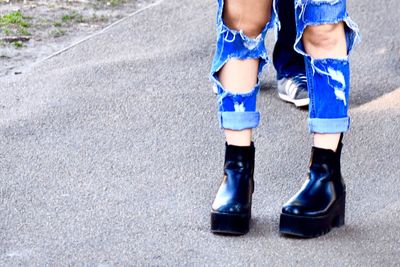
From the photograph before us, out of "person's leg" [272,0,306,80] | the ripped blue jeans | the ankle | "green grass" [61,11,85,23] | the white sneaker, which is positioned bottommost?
"green grass" [61,11,85,23]

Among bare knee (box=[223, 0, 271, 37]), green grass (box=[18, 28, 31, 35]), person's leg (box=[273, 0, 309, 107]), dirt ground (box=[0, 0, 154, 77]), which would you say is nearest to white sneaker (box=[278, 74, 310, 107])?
person's leg (box=[273, 0, 309, 107])

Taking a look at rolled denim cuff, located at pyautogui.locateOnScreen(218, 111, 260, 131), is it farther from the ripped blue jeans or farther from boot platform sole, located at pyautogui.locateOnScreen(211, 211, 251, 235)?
boot platform sole, located at pyautogui.locateOnScreen(211, 211, 251, 235)

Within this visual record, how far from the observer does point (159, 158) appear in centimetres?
477

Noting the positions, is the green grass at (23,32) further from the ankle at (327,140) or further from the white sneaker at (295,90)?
the ankle at (327,140)

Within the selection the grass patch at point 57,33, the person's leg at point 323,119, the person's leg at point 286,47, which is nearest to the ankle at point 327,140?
the person's leg at point 323,119

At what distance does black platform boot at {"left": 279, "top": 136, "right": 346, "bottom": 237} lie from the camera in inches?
150

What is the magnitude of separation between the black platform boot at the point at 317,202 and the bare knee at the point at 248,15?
51 cm

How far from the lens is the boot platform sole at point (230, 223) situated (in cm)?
385

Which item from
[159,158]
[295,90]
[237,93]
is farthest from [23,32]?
[237,93]

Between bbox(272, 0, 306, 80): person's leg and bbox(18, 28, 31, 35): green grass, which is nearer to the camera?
bbox(272, 0, 306, 80): person's leg

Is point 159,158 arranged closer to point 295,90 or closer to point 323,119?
point 295,90

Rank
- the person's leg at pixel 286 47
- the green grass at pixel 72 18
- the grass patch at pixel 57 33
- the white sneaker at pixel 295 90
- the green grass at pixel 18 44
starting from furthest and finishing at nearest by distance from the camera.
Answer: the green grass at pixel 72 18, the grass patch at pixel 57 33, the green grass at pixel 18 44, the white sneaker at pixel 295 90, the person's leg at pixel 286 47

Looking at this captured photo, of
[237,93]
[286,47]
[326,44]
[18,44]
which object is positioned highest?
[326,44]

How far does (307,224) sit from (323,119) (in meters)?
0.39
